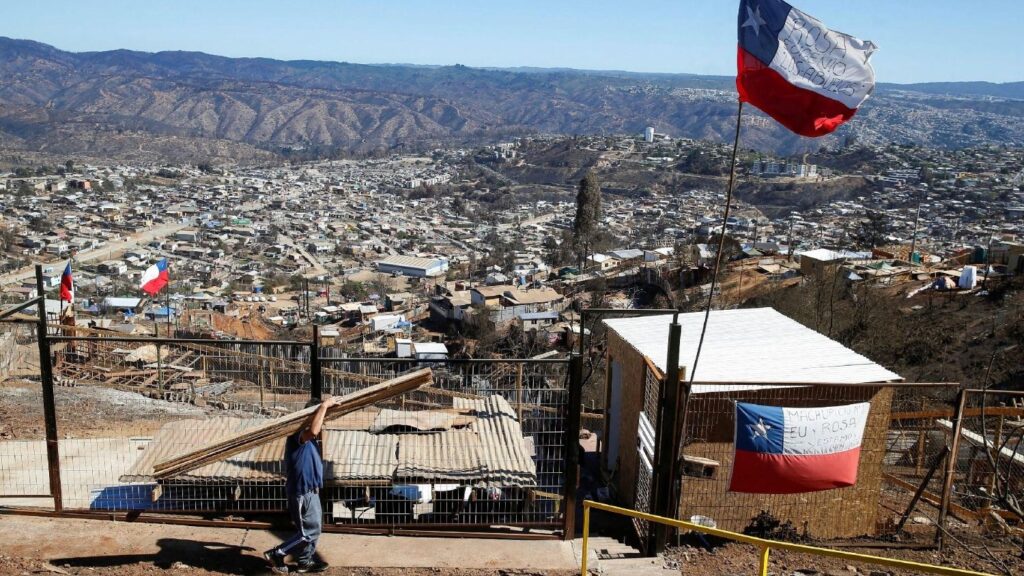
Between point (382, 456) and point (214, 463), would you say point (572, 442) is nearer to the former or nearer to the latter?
point (382, 456)

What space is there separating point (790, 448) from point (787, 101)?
6.58 ft

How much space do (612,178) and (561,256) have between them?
5384 cm

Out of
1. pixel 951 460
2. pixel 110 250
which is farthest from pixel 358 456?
pixel 110 250

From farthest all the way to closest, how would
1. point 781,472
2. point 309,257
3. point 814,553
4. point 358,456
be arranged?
point 309,257 → point 358,456 → point 781,472 → point 814,553

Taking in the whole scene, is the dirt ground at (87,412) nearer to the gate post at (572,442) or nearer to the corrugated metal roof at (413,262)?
the gate post at (572,442)

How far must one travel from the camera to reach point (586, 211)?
4384cm

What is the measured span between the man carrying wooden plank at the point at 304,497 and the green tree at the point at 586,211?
Answer: 38.8m

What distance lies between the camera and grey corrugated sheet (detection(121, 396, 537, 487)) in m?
4.84

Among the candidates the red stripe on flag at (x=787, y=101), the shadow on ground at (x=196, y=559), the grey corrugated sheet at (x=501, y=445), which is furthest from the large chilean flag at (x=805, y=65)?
the shadow on ground at (x=196, y=559)

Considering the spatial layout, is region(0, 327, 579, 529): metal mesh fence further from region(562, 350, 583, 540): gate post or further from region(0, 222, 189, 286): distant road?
region(0, 222, 189, 286): distant road

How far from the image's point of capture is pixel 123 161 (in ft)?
394

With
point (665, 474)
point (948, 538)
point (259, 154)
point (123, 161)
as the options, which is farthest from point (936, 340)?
point (259, 154)

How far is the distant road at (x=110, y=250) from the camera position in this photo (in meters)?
40.5

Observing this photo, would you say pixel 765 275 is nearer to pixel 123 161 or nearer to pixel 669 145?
pixel 669 145
